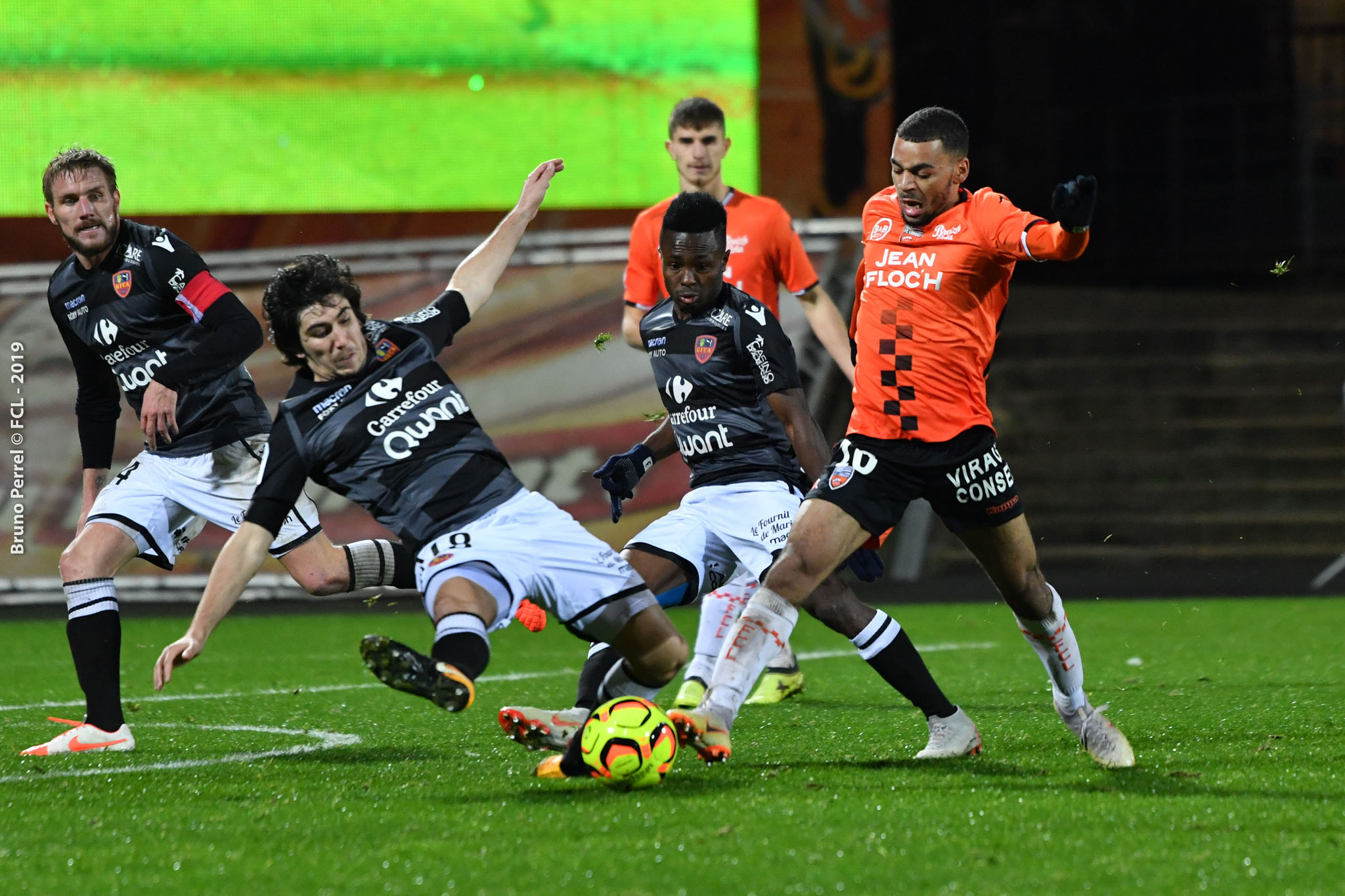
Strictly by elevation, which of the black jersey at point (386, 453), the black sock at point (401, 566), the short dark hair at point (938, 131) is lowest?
the black sock at point (401, 566)

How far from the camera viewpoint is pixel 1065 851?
145 inches

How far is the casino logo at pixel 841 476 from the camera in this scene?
189 inches

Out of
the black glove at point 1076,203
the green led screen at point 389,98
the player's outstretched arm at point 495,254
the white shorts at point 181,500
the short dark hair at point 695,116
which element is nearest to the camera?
the black glove at point 1076,203

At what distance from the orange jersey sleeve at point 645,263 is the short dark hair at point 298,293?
250 cm

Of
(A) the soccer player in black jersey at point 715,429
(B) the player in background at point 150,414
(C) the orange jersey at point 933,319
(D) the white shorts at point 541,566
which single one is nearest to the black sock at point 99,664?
(B) the player in background at point 150,414

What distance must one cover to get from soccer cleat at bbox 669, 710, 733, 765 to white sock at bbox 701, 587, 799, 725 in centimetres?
12

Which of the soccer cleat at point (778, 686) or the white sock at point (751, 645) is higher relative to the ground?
the white sock at point (751, 645)

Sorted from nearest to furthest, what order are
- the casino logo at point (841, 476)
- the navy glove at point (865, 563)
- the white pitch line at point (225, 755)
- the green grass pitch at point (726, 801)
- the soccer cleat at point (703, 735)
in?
the green grass pitch at point (726, 801) → the soccer cleat at point (703, 735) → the casino logo at point (841, 476) → the white pitch line at point (225, 755) → the navy glove at point (865, 563)

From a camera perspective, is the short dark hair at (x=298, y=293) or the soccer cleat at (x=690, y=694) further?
the soccer cleat at (x=690, y=694)

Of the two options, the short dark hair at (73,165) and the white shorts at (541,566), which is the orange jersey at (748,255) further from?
the white shorts at (541,566)

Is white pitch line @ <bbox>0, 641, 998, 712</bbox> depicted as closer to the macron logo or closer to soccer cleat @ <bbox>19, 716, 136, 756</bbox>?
soccer cleat @ <bbox>19, 716, 136, 756</bbox>

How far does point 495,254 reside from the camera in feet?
17.9

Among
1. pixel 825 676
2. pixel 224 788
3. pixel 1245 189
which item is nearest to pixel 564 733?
pixel 224 788

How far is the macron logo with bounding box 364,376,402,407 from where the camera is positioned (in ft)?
15.4
